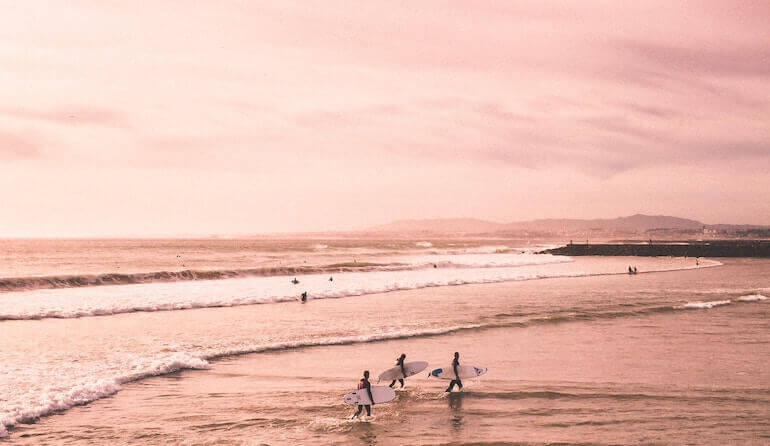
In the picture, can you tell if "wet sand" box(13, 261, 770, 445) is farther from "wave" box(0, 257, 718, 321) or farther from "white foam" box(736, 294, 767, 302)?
"white foam" box(736, 294, 767, 302)

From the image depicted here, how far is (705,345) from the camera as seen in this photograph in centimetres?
2386

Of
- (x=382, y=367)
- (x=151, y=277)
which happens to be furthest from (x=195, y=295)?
(x=382, y=367)

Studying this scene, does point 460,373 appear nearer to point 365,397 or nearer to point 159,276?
point 365,397

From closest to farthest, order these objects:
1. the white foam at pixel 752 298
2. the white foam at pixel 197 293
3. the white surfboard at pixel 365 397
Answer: the white surfboard at pixel 365 397 → the white foam at pixel 197 293 → the white foam at pixel 752 298

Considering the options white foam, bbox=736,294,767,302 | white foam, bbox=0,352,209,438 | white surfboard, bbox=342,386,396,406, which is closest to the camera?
white surfboard, bbox=342,386,396,406

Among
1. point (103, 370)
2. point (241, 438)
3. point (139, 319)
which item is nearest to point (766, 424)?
point (241, 438)

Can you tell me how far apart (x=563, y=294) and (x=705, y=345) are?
19.9 m

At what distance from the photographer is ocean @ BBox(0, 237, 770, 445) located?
14133mm

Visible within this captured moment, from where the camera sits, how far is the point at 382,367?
20.6 meters

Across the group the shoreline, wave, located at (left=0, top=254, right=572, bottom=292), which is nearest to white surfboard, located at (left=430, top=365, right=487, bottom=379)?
wave, located at (left=0, top=254, right=572, bottom=292)

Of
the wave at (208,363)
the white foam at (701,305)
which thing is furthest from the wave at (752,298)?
the wave at (208,363)

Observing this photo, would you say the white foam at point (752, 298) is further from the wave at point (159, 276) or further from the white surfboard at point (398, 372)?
the wave at point (159, 276)

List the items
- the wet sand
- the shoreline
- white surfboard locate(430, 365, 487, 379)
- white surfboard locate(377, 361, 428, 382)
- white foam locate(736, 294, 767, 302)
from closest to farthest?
the wet sand, white surfboard locate(430, 365, 487, 379), white surfboard locate(377, 361, 428, 382), white foam locate(736, 294, 767, 302), the shoreline

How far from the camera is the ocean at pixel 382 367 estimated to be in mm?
14133
